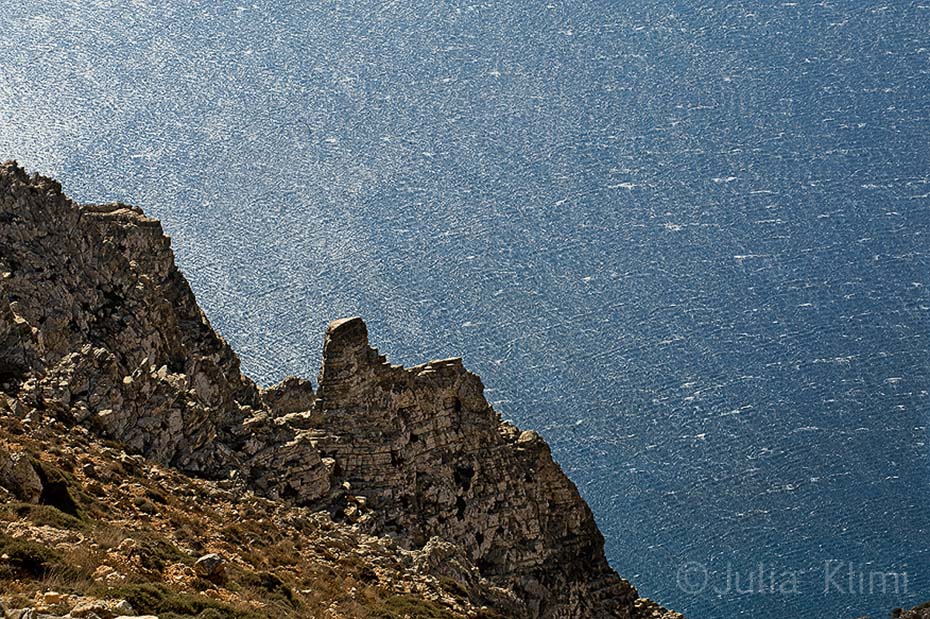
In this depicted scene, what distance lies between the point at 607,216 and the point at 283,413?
62.2 m

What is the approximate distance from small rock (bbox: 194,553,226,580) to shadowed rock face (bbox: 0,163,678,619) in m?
5.67

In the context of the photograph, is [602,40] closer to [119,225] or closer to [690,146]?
[690,146]

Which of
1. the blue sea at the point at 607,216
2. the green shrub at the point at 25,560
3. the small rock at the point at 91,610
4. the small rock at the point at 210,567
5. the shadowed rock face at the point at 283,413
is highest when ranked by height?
the blue sea at the point at 607,216

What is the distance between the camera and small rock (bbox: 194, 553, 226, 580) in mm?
22609

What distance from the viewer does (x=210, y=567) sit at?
74.9ft

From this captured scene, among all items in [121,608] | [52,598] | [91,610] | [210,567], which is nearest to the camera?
[91,610]

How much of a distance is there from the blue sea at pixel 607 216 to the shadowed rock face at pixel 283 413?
28892mm

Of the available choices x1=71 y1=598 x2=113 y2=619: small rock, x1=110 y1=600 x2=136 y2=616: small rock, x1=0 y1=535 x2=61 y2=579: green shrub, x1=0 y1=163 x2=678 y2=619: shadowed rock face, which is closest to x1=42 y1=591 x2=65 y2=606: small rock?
x1=71 y1=598 x2=113 y2=619: small rock

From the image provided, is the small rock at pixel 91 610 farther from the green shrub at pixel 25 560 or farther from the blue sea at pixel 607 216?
the blue sea at pixel 607 216

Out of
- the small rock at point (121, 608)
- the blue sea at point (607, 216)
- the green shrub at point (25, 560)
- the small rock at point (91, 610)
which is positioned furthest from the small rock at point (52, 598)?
the blue sea at point (607, 216)

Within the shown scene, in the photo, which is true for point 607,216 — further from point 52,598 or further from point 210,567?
point 52,598

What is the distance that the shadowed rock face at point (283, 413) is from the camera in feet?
98.8

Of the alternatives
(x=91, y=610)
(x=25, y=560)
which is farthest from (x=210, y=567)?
(x=91, y=610)

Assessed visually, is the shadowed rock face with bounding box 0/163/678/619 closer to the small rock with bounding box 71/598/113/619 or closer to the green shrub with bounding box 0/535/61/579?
the green shrub with bounding box 0/535/61/579
